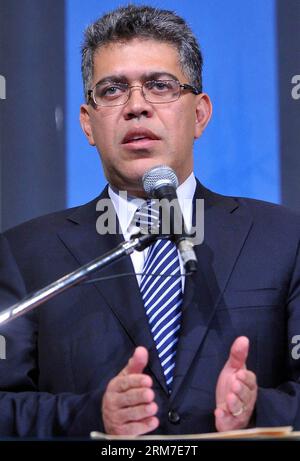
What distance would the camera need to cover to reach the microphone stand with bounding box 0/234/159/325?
133 cm

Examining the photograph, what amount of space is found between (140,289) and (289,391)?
0.42m

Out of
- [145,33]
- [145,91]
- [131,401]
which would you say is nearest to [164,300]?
[131,401]

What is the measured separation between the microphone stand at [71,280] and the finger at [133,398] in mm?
253

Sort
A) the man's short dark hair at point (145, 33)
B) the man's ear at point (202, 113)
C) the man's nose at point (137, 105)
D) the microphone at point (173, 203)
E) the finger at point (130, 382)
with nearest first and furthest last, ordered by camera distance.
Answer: the microphone at point (173, 203) → the finger at point (130, 382) → the man's nose at point (137, 105) → the man's short dark hair at point (145, 33) → the man's ear at point (202, 113)

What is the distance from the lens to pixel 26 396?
1807 millimetres

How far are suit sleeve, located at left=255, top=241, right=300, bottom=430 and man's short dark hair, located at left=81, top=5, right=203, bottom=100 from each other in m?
0.60

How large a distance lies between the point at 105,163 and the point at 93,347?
1.68 ft

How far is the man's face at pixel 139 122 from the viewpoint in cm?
195

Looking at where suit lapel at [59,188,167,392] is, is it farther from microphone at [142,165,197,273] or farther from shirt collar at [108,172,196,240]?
microphone at [142,165,197,273]

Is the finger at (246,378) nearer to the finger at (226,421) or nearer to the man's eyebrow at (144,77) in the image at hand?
the finger at (226,421)

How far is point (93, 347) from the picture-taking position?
6.03 feet

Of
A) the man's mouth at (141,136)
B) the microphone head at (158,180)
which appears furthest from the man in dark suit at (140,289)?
the microphone head at (158,180)

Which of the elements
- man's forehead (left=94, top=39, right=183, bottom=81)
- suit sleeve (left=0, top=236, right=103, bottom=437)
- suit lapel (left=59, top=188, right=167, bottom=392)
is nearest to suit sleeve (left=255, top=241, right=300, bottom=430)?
suit lapel (left=59, top=188, right=167, bottom=392)

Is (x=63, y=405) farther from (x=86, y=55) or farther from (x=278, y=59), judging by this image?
(x=278, y=59)
